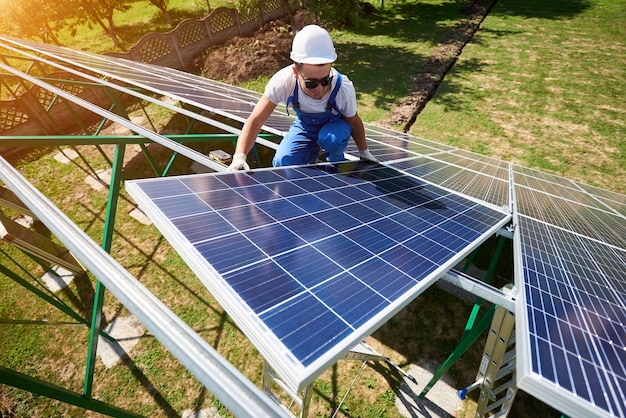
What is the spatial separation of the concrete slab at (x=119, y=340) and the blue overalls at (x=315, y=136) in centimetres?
462

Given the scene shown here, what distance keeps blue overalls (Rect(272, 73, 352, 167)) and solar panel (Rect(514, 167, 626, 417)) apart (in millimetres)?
2874

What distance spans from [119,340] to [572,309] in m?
7.20

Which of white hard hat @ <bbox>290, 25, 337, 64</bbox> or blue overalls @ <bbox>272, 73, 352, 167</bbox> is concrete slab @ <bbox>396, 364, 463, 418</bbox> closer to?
blue overalls @ <bbox>272, 73, 352, 167</bbox>

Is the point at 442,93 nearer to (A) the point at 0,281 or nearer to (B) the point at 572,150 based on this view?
(B) the point at 572,150

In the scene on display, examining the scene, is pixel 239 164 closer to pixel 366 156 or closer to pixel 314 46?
pixel 314 46

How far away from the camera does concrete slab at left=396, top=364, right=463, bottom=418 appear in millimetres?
4531

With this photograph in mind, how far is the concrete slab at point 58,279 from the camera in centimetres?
670

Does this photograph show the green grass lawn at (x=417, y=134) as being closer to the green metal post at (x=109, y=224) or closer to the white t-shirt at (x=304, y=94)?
the green metal post at (x=109, y=224)

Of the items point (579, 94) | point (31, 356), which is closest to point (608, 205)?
point (579, 94)

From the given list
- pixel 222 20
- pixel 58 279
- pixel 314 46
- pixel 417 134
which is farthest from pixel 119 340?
pixel 222 20

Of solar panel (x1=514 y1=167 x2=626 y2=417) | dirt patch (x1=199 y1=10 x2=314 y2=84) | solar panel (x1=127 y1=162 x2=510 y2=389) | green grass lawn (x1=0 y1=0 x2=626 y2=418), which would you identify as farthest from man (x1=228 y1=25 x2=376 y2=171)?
dirt patch (x1=199 y1=10 x2=314 y2=84)

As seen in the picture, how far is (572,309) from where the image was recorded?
2.38m

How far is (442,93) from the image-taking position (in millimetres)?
13094

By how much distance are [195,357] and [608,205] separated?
8128 millimetres
